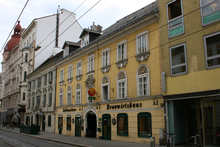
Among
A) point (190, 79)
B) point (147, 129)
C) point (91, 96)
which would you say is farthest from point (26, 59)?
point (190, 79)

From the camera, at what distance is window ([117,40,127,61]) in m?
20.0

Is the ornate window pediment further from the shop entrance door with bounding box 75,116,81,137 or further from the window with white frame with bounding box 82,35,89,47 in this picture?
the window with white frame with bounding box 82,35,89,47

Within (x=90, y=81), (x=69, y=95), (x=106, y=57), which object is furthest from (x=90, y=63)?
(x=69, y=95)

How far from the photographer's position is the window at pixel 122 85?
1945 centimetres

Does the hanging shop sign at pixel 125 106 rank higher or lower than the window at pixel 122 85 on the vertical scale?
lower

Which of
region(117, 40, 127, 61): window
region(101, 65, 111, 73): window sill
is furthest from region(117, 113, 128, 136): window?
region(117, 40, 127, 61): window

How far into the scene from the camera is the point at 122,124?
1936 cm

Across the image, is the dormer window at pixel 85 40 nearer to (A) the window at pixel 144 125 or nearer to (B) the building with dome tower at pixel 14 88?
(A) the window at pixel 144 125

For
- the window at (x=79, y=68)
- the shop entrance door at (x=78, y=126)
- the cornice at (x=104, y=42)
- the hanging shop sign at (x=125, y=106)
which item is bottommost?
the shop entrance door at (x=78, y=126)

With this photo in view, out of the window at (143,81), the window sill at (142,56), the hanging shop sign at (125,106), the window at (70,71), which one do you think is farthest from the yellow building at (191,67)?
the window at (70,71)

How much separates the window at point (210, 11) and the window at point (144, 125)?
7.88 m

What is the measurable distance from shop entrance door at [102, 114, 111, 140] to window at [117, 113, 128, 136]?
1589 mm

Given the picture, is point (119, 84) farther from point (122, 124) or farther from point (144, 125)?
point (144, 125)

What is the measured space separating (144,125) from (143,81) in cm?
351
